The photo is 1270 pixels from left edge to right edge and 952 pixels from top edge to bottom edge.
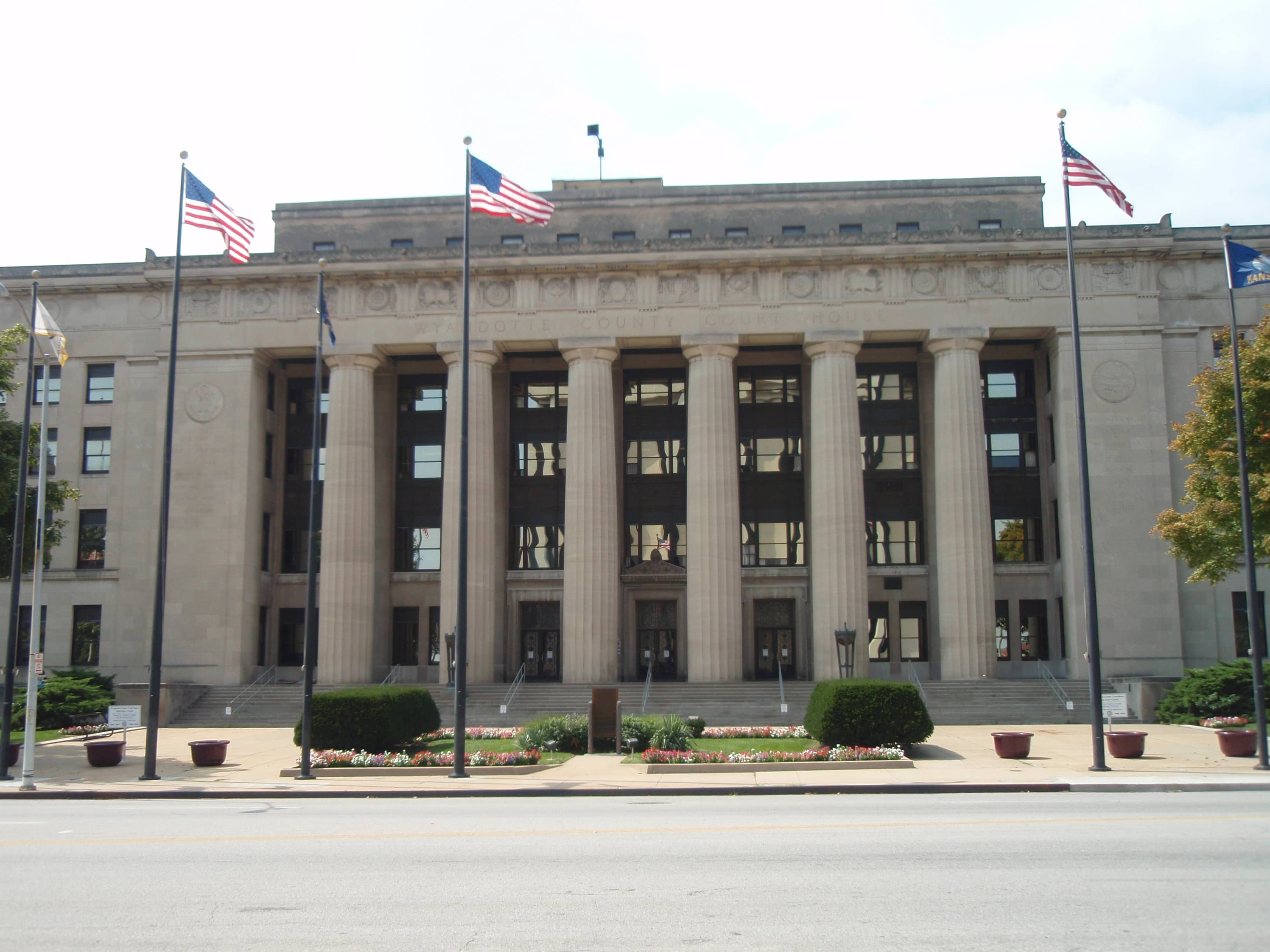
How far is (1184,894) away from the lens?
1002 centimetres

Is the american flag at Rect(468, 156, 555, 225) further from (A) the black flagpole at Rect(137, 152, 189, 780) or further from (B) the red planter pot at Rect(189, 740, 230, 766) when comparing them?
(B) the red planter pot at Rect(189, 740, 230, 766)

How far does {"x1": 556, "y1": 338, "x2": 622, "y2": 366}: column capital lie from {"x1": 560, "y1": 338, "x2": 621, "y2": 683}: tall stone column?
23 mm

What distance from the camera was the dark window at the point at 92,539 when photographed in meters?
49.2

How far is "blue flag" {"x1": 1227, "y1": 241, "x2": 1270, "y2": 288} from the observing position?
25750 mm

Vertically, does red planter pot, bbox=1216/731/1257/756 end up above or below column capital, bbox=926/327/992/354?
below

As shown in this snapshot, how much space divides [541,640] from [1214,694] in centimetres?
2825

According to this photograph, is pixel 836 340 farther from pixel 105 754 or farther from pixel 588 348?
pixel 105 754

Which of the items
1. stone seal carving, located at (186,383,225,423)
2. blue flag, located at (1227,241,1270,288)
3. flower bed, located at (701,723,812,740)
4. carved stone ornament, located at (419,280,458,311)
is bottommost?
flower bed, located at (701,723,812,740)

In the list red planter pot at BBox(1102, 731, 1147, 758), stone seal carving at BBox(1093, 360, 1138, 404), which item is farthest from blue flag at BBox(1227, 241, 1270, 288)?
stone seal carving at BBox(1093, 360, 1138, 404)

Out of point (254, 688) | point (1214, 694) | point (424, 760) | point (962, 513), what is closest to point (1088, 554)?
point (1214, 694)

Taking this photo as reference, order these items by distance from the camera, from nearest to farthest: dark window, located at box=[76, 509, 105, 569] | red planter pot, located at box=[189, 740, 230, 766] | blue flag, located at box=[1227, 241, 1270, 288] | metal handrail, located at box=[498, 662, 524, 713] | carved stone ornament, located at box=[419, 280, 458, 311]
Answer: blue flag, located at box=[1227, 241, 1270, 288]
red planter pot, located at box=[189, 740, 230, 766]
metal handrail, located at box=[498, 662, 524, 713]
carved stone ornament, located at box=[419, 280, 458, 311]
dark window, located at box=[76, 509, 105, 569]

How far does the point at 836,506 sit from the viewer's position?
44281 millimetres

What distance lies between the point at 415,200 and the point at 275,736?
1163 inches

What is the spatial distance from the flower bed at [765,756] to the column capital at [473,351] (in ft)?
80.7
